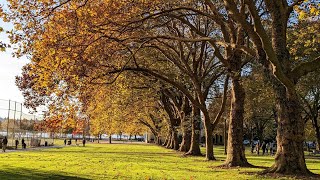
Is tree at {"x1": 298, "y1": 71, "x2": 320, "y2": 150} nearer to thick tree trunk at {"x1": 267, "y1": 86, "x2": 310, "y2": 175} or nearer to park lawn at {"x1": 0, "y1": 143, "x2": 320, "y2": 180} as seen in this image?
park lawn at {"x1": 0, "y1": 143, "x2": 320, "y2": 180}

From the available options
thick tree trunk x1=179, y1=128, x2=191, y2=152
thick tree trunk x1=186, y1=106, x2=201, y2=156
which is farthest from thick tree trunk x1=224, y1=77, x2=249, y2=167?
thick tree trunk x1=179, y1=128, x2=191, y2=152

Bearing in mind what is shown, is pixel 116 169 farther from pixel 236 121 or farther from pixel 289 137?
pixel 289 137

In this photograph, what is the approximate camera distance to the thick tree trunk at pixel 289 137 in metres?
16.1

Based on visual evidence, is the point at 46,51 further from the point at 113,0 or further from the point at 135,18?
the point at 135,18

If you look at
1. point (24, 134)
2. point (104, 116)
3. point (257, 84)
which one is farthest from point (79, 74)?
point (24, 134)

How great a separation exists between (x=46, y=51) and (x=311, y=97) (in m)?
40.9

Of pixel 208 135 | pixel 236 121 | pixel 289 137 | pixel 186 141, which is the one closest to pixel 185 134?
pixel 186 141

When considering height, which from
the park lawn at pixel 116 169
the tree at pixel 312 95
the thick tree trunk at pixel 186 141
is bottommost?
the park lawn at pixel 116 169

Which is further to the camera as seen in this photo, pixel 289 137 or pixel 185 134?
pixel 185 134

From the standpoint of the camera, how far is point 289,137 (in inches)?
640

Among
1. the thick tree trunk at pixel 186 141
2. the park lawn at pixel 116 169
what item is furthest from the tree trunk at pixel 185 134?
the park lawn at pixel 116 169

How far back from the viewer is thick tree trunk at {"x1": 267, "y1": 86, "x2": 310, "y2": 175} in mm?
16094

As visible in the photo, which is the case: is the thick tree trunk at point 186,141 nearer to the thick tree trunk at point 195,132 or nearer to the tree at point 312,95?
the thick tree trunk at point 195,132

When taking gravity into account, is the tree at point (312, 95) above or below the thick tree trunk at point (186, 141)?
above
